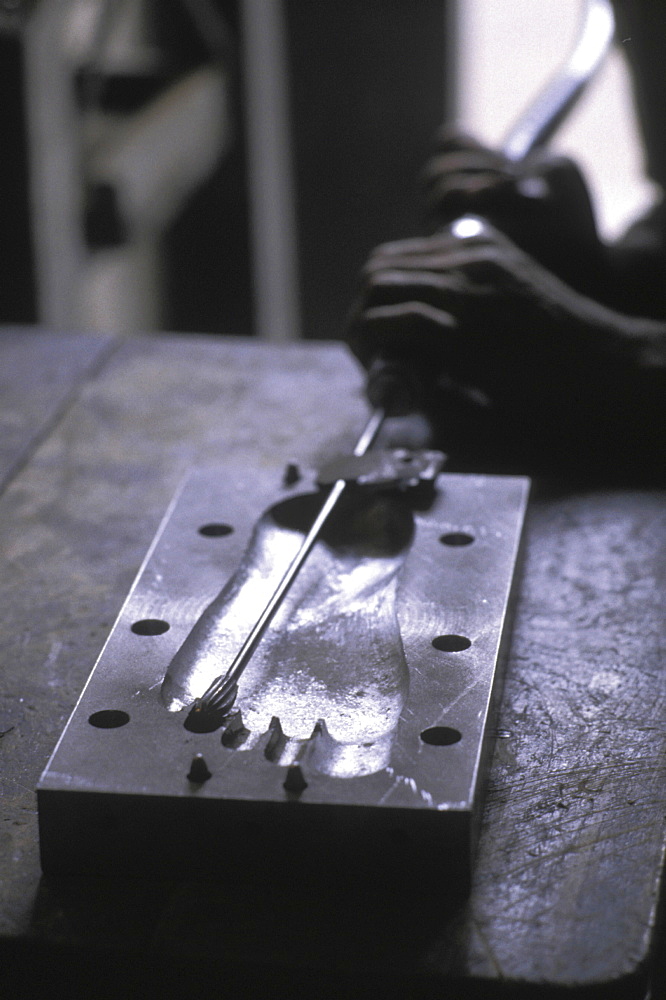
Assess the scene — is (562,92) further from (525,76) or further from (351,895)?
(525,76)

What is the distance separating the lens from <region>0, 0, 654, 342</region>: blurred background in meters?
2.57

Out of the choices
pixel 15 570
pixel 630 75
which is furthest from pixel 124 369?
pixel 630 75

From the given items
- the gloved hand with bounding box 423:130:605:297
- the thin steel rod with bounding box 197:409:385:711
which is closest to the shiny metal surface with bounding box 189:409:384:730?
the thin steel rod with bounding box 197:409:385:711

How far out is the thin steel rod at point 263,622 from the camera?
0.64 m

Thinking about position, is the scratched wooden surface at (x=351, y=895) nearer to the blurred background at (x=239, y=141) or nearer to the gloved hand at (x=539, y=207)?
A: the gloved hand at (x=539, y=207)

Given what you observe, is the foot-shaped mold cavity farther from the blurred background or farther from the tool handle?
the blurred background

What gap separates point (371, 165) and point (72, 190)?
105 cm

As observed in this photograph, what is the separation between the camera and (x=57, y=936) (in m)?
0.55

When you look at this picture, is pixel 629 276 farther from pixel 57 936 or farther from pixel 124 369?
pixel 57 936

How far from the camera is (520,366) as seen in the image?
44.5 inches

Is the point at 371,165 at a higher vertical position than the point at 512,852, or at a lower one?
lower

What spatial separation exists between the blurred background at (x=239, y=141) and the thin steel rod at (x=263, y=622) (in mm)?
1828

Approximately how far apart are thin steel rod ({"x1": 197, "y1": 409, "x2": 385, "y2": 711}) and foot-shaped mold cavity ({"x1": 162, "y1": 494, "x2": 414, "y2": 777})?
13 millimetres

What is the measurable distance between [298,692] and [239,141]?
9.03ft
